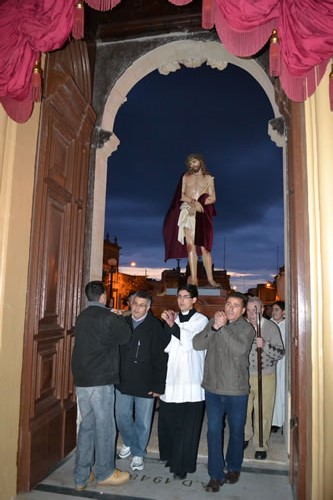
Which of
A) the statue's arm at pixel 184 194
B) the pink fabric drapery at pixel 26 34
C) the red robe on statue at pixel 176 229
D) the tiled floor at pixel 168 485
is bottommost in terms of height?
the tiled floor at pixel 168 485

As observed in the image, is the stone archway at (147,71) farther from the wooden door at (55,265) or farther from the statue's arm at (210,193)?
the statue's arm at (210,193)

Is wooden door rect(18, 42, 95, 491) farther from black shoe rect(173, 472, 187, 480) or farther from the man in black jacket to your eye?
black shoe rect(173, 472, 187, 480)

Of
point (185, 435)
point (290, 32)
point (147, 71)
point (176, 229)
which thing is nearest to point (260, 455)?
point (185, 435)

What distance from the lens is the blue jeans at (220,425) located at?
11.1 ft

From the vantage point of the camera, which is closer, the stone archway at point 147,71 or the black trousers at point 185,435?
the black trousers at point 185,435

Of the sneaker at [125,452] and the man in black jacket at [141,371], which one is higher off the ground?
the man in black jacket at [141,371]

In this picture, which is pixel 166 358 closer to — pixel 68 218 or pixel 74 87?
pixel 68 218

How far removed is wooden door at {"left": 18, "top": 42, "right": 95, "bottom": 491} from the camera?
3.52 meters

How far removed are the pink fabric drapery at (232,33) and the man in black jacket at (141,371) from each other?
2.23m

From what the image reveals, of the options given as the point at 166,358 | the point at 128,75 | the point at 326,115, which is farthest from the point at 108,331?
the point at 128,75

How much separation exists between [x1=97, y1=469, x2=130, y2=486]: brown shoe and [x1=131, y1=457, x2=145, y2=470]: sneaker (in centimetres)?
24

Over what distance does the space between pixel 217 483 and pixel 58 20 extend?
4.04 m

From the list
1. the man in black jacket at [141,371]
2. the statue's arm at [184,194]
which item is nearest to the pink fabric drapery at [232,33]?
the man in black jacket at [141,371]

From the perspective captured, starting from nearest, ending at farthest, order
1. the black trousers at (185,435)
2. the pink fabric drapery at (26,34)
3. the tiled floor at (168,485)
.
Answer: the pink fabric drapery at (26,34) < the tiled floor at (168,485) < the black trousers at (185,435)
